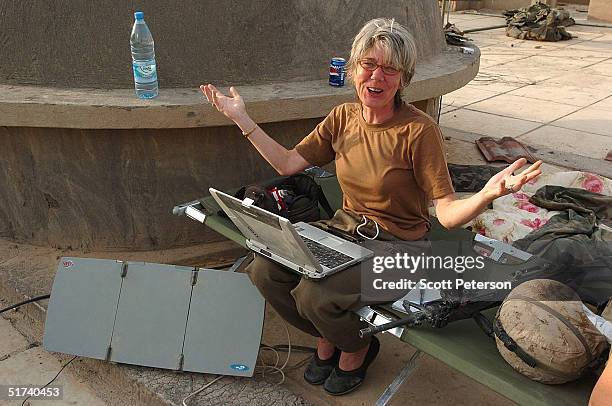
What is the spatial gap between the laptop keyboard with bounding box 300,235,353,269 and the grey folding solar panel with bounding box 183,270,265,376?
430 millimetres

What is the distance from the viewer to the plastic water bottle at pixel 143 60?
3363 mm

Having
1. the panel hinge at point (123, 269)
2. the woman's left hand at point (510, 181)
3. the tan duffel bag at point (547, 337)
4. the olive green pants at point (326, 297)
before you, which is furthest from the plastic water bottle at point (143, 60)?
the tan duffel bag at point (547, 337)

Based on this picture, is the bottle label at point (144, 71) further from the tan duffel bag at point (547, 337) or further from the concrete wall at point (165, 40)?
the tan duffel bag at point (547, 337)

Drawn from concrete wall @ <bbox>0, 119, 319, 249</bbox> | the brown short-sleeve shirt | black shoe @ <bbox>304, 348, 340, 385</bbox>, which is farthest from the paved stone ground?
black shoe @ <bbox>304, 348, 340, 385</bbox>

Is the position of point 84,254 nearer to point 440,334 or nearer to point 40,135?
point 40,135

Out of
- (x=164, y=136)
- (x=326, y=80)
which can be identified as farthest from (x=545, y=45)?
(x=164, y=136)

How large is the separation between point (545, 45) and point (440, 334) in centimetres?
1141

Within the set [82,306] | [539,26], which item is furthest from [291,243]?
[539,26]

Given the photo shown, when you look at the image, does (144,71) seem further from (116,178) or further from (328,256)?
(328,256)

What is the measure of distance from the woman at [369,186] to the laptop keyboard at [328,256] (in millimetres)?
56

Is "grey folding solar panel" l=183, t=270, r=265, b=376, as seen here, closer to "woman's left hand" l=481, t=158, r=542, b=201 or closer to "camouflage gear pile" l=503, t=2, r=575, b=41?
"woman's left hand" l=481, t=158, r=542, b=201

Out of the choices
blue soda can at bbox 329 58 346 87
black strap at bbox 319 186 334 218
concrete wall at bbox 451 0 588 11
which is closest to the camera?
black strap at bbox 319 186 334 218

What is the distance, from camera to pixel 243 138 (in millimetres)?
3730

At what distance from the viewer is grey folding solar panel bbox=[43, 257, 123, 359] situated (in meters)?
2.99
